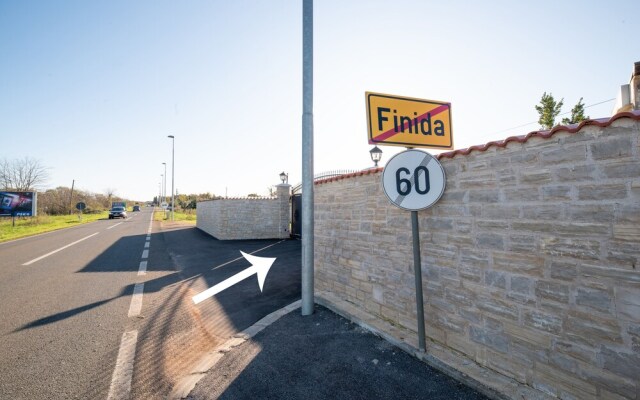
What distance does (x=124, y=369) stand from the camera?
3.27 meters

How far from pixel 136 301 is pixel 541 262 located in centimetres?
661

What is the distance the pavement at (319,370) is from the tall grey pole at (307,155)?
70cm

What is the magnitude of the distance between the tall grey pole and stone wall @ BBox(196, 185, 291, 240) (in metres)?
11.8

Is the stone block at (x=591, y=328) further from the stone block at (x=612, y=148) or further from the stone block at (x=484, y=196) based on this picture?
the stone block at (x=612, y=148)

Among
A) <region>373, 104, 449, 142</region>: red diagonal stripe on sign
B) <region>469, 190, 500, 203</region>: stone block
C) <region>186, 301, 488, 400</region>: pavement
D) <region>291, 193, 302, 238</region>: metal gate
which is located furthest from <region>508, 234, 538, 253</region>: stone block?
<region>291, 193, 302, 238</region>: metal gate

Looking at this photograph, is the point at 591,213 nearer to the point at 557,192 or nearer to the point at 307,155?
the point at 557,192

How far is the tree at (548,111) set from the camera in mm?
17766

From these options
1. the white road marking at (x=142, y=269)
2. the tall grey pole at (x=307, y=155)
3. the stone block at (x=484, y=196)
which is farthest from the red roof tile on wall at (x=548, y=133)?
the white road marking at (x=142, y=269)

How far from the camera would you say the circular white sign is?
10.6 feet

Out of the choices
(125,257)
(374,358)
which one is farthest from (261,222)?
(374,358)

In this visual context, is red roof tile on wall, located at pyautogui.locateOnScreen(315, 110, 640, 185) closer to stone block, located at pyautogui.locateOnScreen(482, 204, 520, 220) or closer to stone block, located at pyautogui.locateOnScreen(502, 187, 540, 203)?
stone block, located at pyautogui.locateOnScreen(502, 187, 540, 203)

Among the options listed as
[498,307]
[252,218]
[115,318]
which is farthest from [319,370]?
[252,218]

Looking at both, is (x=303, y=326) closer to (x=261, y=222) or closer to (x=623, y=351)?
(x=623, y=351)

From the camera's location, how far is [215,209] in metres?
17.0
